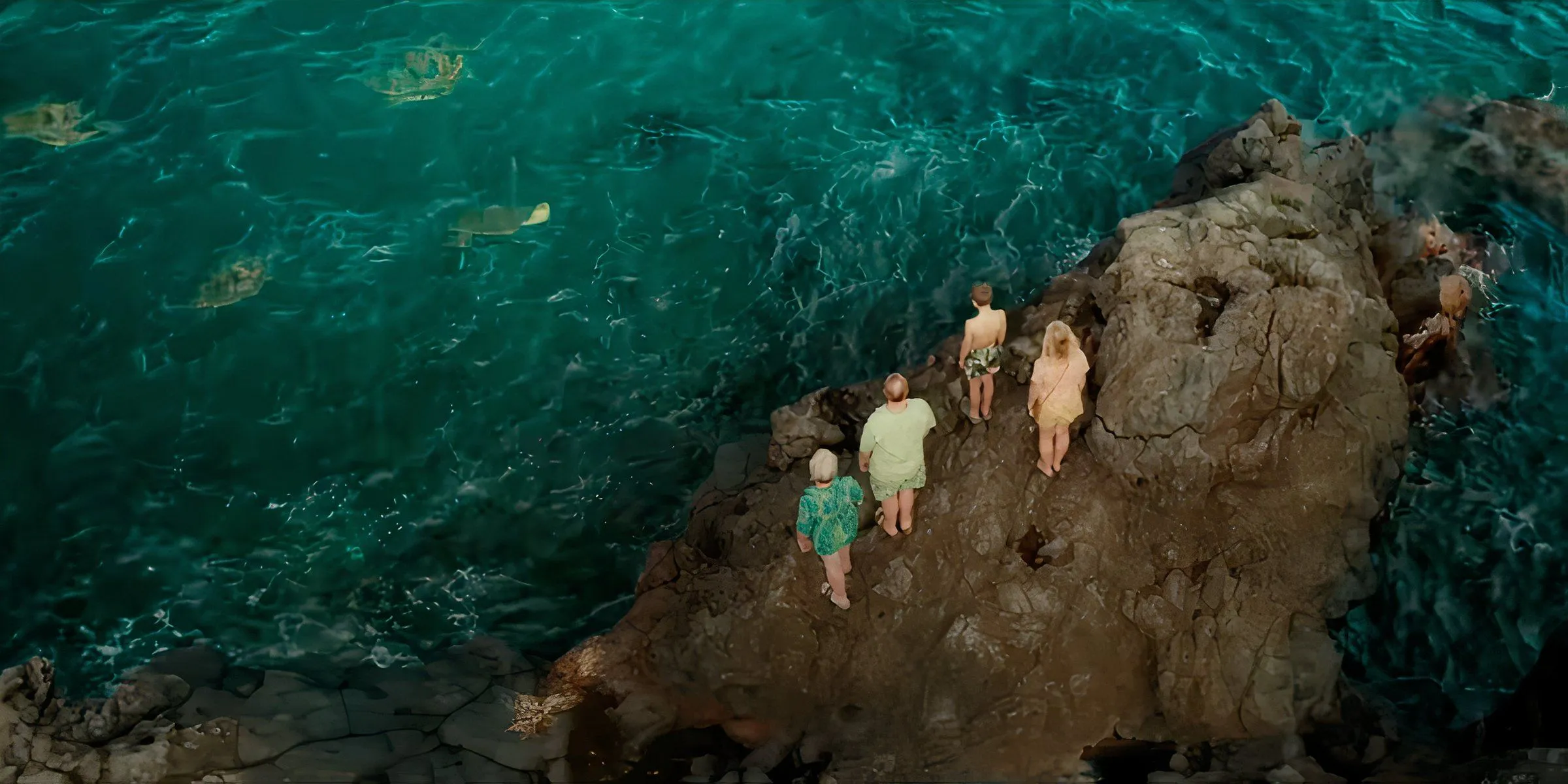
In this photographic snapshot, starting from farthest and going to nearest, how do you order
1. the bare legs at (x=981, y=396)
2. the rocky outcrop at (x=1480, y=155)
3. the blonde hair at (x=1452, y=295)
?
1. the rocky outcrop at (x=1480, y=155)
2. the blonde hair at (x=1452, y=295)
3. the bare legs at (x=981, y=396)

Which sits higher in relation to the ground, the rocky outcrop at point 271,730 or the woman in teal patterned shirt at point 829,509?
the woman in teal patterned shirt at point 829,509

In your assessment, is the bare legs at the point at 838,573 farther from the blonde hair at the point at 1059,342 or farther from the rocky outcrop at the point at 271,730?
the rocky outcrop at the point at 271,730

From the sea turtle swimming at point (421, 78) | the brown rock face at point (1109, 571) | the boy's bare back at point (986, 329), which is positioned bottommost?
the brown rock face at point (1109, 571)

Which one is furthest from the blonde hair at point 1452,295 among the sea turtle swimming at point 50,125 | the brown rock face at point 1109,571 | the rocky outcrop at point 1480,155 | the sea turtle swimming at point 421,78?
the sea turtle swimming at point 50,125

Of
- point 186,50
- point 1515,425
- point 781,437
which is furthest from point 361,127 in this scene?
point 1515,425

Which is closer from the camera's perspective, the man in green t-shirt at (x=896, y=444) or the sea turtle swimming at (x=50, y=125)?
the man in green t-shirt at (x=896, y=444)

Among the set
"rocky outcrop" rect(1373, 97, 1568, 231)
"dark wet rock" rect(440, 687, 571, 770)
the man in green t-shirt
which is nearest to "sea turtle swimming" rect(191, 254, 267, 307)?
"dark wet rock" rect(440, 687, 571, 770)

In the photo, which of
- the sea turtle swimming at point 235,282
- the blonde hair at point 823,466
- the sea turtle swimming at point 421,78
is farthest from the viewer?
the sea turtle swimming at point 421,78
